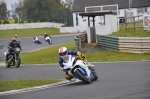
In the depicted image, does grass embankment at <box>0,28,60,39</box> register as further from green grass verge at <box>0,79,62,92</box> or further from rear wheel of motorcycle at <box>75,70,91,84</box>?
rear wheel of motorcycle at <box>75,70,91,84</box>

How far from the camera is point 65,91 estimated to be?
11945 millimetres

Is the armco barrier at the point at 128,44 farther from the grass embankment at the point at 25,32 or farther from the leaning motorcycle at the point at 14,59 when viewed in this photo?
the grass embankment at the point at 25,32

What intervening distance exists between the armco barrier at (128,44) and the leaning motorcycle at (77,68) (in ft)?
33.5

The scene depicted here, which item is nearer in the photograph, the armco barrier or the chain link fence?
the armco barrier

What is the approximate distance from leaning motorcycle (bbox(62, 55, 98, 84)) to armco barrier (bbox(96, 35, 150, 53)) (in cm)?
1020

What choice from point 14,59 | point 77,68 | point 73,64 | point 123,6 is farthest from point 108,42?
point 123,6

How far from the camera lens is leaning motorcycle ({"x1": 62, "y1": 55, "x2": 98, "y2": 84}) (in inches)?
516

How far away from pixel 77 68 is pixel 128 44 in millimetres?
11274

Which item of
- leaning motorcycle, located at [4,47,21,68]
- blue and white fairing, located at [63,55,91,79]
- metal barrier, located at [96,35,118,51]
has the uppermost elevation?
blue and white fairing, located at [63,55,91,79]

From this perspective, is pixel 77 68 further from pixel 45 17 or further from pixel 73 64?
pixel 45 17

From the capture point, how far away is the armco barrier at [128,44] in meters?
23.2

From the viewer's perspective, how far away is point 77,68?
1315 cm

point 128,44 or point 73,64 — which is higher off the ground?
point 73,64

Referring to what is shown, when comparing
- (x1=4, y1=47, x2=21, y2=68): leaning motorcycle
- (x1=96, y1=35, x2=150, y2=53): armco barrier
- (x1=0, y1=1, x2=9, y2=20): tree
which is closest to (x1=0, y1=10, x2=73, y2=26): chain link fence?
(x1=0, y1=1, x2=9, y2=20): tree
